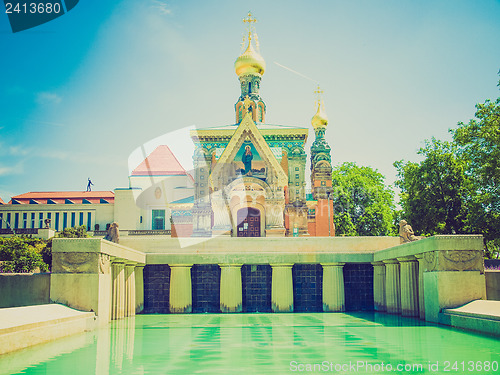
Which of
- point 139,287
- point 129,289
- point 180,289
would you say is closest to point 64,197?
point 139,287

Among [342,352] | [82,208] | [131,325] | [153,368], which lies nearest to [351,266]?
[131,325]

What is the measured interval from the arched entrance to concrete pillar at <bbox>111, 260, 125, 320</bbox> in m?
17.1

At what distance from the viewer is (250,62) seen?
4897 centimetres

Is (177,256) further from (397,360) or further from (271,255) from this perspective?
(397,360)

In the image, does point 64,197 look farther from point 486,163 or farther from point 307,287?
point 486,163

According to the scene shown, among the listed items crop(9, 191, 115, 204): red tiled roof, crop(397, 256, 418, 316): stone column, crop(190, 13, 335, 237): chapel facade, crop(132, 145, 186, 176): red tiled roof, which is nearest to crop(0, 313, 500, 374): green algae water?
crop(397, 256, 418, 316): stone column

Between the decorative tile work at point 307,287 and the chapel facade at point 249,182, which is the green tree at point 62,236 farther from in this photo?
the decorative tile work at point 307,287

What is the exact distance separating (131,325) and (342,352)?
1015cm

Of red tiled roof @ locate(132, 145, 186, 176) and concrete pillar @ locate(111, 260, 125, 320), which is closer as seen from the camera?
concrete pillar @ locate(111, 260, 125, 320)

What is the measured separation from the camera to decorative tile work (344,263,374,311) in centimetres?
2845

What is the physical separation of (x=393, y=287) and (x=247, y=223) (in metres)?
17.0

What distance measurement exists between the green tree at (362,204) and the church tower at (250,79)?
15958 millimetres

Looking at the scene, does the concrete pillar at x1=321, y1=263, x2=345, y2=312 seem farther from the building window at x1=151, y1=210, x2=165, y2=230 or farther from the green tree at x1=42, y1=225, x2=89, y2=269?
the building window at x1=151, y1=210, x2=165, y2=230

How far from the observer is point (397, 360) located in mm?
12812
